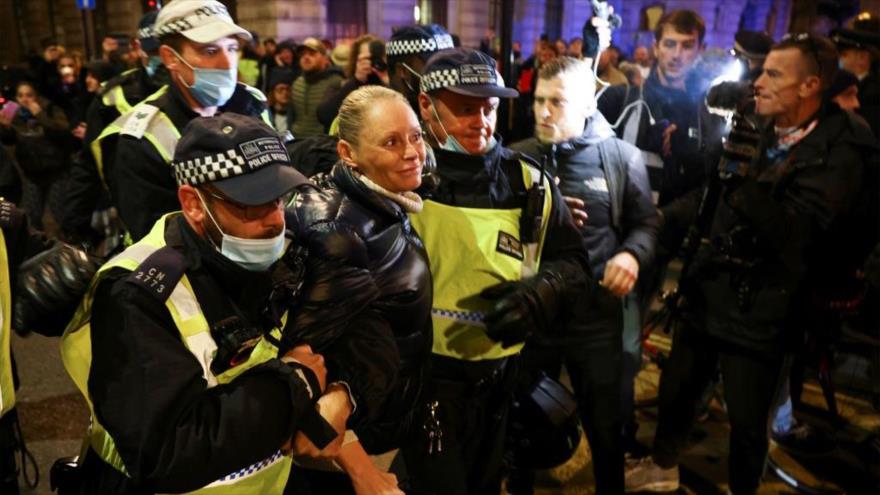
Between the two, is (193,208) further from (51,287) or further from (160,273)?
(51,287)

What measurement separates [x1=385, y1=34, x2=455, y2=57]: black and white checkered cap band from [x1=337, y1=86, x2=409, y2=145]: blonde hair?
168 centimetres

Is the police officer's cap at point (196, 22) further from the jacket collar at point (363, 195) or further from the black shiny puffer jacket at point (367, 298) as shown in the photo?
the jacket collar at point (363, 195)

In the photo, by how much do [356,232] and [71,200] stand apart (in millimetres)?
2496

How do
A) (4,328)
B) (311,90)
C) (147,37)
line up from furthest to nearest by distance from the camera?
(311,90) < (147,37) < (4,328)

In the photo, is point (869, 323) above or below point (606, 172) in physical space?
below

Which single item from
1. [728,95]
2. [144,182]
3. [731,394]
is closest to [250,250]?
[144,182]

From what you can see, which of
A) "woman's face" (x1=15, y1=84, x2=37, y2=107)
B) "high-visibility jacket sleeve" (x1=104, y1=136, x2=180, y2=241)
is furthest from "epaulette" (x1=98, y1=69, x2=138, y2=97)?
"woman's face" (x1=15, y1=84, x2=37, y2=107)

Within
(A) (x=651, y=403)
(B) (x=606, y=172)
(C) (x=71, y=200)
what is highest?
(B) (x=606, y=172)

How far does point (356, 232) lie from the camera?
2109 millimetres

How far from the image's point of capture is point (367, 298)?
1.99 metres

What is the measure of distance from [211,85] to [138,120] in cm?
38

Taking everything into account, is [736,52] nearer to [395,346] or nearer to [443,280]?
[443,280]

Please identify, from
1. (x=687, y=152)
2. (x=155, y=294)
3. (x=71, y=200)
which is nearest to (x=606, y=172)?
(x=687, y=152)

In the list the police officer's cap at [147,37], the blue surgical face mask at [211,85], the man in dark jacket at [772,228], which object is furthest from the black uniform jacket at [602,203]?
the police officer's cap at [147,37]
